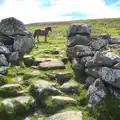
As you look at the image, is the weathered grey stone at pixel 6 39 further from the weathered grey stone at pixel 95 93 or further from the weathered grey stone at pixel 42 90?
the weathered grey stone at pixel 95 93

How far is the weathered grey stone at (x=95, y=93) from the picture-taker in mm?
18469

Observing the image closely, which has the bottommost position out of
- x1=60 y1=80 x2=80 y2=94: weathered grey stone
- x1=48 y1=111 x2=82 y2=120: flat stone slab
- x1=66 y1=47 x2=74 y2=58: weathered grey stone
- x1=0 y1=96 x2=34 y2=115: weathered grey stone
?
x1=48 y1=111 x2=82 y2=120: flat stone slab

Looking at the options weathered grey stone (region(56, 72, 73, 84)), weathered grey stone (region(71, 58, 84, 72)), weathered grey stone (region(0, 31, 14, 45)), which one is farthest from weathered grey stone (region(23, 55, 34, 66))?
weathered grey stone (region(56, 72, 73, 84))

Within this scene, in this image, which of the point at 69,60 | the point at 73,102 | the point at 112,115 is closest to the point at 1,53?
the point at 69,60

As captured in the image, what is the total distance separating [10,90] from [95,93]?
6595 mm

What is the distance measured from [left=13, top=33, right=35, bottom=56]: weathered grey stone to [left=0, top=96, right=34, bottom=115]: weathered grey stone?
32.9ft

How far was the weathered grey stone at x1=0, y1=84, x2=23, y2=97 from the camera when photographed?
20.5 m

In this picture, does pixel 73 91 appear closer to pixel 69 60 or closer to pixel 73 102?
pixel 73 102

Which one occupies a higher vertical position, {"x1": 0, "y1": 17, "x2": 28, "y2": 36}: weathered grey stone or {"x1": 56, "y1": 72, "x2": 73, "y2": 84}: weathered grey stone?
{"x1": 0, "y1": 17, "x2": 28, "y2": 36}: weathered grey stone

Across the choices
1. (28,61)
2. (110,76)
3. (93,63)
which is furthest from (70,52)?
(110,76)

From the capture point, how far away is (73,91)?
21.0 m

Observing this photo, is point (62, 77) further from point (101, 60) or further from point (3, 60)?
point (3, 60)

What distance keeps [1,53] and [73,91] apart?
9631 mm

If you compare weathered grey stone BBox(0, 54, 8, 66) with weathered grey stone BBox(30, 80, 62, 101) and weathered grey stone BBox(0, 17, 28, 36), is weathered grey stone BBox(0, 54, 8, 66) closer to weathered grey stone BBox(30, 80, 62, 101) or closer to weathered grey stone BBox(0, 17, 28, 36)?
weathered grey stone BBox(0, 17, 28, 36)
